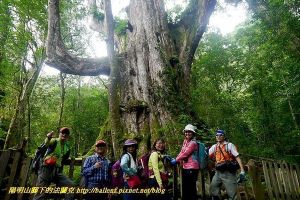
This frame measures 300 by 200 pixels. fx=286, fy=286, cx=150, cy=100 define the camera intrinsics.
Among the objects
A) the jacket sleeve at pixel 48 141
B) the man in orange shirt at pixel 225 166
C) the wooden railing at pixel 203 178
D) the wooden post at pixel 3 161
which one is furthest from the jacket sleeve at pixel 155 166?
the wooden post at pixel 3 161

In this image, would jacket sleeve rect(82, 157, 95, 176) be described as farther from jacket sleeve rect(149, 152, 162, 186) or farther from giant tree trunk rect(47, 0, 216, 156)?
giant tree trunk rect(47, 0, 216, 156)

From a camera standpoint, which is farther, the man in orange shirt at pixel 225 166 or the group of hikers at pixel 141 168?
the man in orange shirt at pixel 225 166

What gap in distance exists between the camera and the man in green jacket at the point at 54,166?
5004 mm

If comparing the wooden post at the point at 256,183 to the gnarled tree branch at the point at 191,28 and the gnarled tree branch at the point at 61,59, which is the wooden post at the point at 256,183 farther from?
the gnarled tree branch at the point at 61,59

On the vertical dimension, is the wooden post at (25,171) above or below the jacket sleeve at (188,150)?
below

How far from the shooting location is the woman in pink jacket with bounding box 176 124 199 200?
16.3ft

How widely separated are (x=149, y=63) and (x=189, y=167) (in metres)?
5.68

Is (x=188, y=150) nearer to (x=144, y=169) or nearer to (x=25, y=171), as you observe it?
(x=144, y=169)

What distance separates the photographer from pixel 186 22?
38.6 ft

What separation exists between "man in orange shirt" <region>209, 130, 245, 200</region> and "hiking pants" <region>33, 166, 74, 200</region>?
105 inches

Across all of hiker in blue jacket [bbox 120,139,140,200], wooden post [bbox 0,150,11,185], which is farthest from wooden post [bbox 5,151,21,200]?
hiker in blue jacket [bbox 120,139,140,200]

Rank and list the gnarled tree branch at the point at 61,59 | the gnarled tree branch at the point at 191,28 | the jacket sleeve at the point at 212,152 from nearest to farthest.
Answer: the jacket sleeve at the point at 212,152 → the gnarled tree branch at the point at 61,59 → the gnarled tree branch at the point at 191,28

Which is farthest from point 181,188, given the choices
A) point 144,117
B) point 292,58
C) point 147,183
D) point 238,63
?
point 238,63

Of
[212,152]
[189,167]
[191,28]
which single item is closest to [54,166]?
[189,167]
